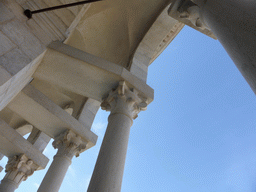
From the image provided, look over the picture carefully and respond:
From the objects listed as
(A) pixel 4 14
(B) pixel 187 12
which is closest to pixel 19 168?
(A) pixel 4 14

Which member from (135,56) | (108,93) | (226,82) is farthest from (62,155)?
(226,82)

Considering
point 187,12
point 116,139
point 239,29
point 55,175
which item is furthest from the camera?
point 55,175

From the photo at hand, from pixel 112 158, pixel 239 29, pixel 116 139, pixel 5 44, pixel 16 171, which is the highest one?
pixel 16 171

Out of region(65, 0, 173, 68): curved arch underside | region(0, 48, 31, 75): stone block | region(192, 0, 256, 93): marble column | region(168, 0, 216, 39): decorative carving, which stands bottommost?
region(192, 0, 256, 93): marble column

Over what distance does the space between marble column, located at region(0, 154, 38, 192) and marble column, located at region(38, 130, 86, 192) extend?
1.65m

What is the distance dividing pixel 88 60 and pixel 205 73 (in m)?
31.8

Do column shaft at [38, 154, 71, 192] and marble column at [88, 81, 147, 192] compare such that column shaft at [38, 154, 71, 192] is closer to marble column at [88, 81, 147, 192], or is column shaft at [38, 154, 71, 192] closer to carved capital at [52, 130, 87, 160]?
carved capital at [52, 130, 87, 160]

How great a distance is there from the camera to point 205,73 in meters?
33.9

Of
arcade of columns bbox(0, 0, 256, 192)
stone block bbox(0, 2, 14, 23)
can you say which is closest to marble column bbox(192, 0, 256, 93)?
arcade of columns bbox(0, 0, 256, 192)

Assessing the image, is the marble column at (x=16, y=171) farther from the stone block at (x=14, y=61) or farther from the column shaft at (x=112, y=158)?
the stone block at (x=14, y=61)

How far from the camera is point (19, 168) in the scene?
25.8 ft

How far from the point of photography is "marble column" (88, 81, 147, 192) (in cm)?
360

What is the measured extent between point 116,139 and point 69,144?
3164mm

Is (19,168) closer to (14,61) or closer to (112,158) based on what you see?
(112,158)
